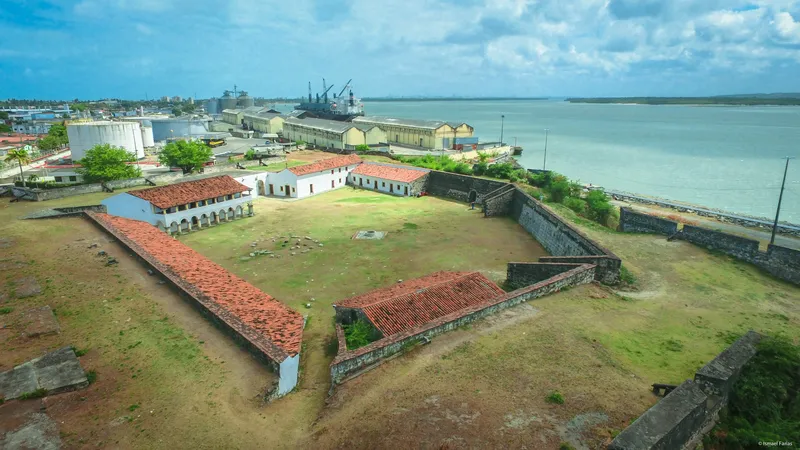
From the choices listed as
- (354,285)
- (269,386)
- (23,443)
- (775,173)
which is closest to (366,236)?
(354,285)

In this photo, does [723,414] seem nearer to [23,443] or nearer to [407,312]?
[407,312]

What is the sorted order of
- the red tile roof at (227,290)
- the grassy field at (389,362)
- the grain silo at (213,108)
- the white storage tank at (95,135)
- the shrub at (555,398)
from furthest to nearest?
the grain silo at (213,108) → the white storage tank at (95,135) → the red tile roof at (227,290) → the shrub at (555,398) → the grassy field at (389,362)

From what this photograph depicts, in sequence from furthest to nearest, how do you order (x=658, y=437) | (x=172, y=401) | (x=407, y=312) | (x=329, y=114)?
(x=329, y=114) → (x=407, y=312) → (x=172, y=401) → (x=658, y=437)

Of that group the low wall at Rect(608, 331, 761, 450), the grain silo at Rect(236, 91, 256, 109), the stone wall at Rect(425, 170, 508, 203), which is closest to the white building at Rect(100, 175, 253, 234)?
the stone wall at Rect(425, 170, 508, 203)

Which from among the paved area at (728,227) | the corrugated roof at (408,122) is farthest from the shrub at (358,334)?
the corrugated roof at (408,122)

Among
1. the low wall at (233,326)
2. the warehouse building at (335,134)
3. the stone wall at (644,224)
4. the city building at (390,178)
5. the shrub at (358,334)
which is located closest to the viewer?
the low wall at (233,326)

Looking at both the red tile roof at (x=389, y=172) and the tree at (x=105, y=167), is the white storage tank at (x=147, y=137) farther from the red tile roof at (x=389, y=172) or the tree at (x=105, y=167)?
the red tile roof at (x=389, y=172)

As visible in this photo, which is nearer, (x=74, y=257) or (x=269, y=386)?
(x=269, y=386)
